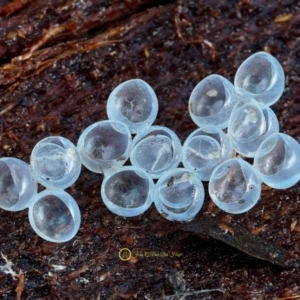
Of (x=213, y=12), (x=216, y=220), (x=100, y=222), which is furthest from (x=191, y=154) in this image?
(x=213, y=12)

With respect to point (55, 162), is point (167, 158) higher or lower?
lower

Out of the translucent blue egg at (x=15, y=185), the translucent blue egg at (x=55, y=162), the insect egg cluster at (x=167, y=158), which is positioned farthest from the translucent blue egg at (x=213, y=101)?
the translucent blue egg at (x=15, y=185)

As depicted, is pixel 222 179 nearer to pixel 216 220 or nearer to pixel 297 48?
pixel 216 220

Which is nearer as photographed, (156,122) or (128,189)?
(128,189)

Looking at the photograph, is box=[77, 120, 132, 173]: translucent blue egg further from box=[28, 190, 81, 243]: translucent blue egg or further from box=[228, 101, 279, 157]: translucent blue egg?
box=[228, 101, 279, 157]: translucent blue egg

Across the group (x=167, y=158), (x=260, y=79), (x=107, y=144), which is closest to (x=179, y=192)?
(x=167, y=158)

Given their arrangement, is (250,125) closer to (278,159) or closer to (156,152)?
(278,159)
